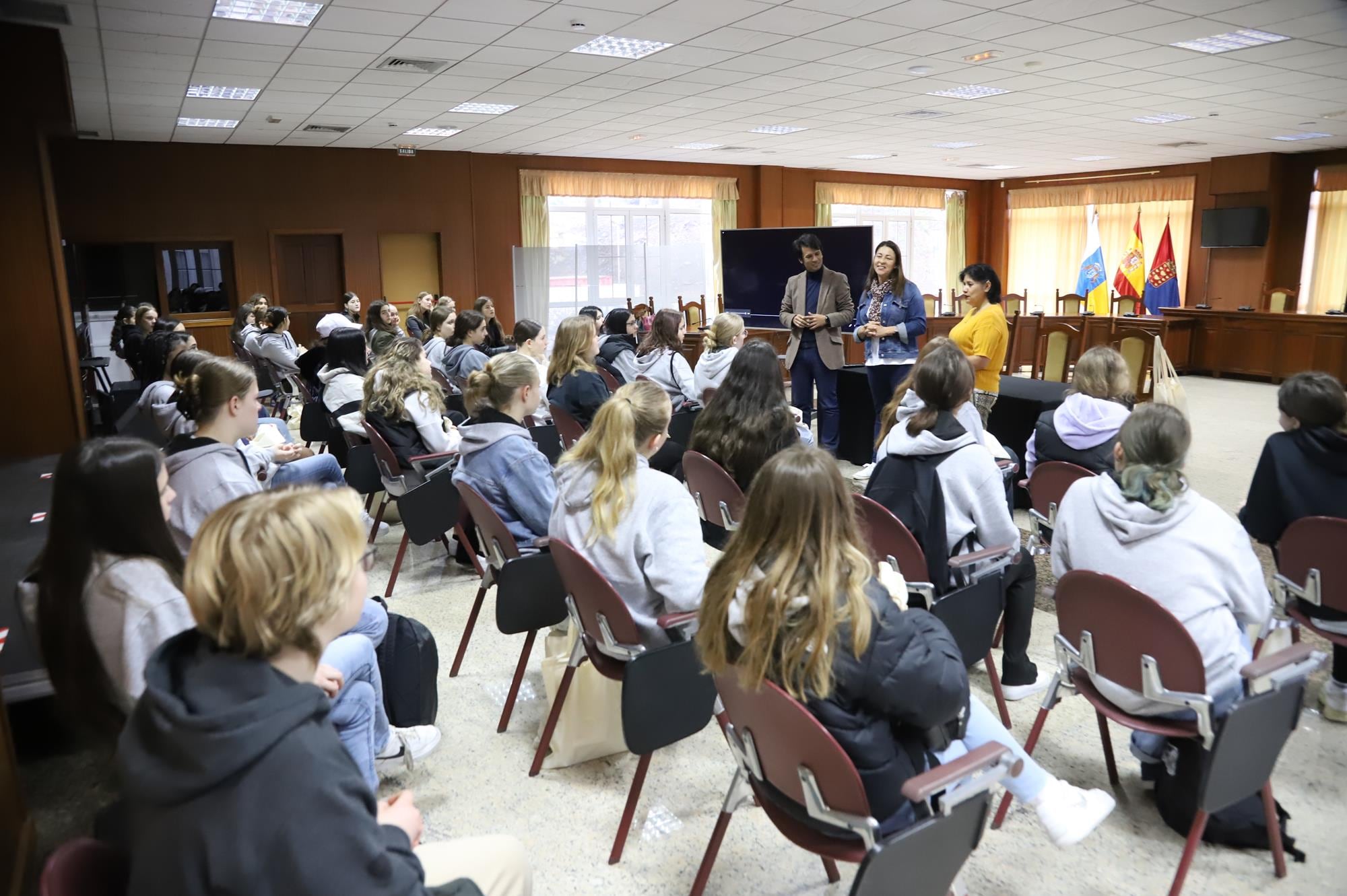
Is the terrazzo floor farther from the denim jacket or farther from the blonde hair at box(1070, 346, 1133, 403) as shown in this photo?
the denim jacket

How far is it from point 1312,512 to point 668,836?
226 cm

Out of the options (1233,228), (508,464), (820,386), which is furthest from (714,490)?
(1233,228)

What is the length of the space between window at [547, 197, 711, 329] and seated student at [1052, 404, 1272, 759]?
8.52 m

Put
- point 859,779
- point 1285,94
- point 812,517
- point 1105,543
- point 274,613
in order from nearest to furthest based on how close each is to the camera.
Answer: point 274,613
point 859,779
point 812,517
point 1105,543
point 1285,94

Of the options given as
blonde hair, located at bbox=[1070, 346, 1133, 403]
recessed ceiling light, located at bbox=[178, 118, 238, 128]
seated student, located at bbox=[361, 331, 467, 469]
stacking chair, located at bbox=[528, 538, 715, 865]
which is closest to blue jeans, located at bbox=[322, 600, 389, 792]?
stacking chair, located at bbox=[528, 538, 715, 865]

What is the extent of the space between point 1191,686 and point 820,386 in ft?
13.7

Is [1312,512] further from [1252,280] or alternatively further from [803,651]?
[1252,280]

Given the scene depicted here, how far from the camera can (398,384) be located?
13.0 ft

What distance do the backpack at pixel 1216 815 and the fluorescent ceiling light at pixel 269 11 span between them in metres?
4.88

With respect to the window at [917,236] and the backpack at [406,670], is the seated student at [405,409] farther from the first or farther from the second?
the window at [917,236]

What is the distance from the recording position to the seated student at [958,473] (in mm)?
2594

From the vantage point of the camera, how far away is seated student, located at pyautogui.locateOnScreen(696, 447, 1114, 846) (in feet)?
4.84

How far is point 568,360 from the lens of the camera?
4.64 metres

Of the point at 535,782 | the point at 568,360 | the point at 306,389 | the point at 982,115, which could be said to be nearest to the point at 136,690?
the point at 535,782
